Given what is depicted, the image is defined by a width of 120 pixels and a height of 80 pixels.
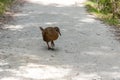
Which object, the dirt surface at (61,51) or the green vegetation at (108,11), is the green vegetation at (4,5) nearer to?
the dirt surface at (61,51)

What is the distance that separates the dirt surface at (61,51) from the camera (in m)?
7.44

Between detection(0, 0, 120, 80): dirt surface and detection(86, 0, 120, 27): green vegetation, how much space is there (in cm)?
62

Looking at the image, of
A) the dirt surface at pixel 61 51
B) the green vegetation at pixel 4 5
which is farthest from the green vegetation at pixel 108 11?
the green vegetation at pixel 4 5

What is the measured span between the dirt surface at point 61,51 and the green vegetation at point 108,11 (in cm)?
62

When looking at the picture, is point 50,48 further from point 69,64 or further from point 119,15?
point 119,15

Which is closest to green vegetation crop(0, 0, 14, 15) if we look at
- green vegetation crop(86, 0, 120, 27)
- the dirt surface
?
the dirt surface

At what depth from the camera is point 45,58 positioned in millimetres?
8617

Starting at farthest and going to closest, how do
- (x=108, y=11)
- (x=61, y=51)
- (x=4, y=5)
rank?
(x=108, y=11) → (x=4, y=5) → (x=61, y=51)

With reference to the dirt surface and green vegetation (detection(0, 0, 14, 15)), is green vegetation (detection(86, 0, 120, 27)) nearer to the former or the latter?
the dirt surface

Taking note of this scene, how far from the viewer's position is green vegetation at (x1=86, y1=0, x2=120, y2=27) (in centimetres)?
1530

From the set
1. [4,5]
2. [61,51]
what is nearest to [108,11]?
[4,5]

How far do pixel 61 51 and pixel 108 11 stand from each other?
8.93 metres

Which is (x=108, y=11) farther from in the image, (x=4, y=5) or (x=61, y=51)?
(x=61, y=51)

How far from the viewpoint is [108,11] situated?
58.7 feet
